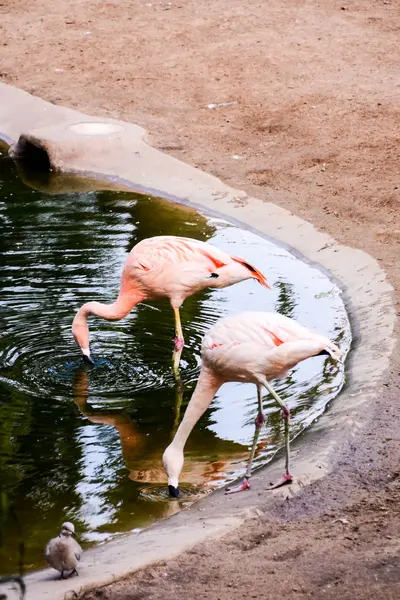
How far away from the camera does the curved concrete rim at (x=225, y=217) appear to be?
188 inches

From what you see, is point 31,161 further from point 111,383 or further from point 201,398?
point 201,398

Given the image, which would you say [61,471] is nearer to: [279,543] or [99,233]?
[279,543]

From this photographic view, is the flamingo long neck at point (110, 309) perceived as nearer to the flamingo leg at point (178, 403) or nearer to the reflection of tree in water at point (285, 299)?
the flamingo leg at point (178, 403)

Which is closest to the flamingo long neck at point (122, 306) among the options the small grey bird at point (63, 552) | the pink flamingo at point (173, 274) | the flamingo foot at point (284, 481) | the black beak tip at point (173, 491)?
the pink flamingo at point (173, 274)

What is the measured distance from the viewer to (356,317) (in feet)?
24.4

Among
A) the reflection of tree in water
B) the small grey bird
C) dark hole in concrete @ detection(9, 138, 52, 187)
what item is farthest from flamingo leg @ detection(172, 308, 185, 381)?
dark hole in concrete @ detection(9, 138, 52, 187)

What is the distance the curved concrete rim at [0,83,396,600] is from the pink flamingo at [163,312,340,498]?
0.29 m

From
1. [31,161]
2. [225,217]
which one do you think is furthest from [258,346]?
[31,161]

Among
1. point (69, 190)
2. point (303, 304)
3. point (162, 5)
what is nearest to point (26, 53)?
point (162, 5)

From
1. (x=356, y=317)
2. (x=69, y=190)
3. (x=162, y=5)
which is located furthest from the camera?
(x=162, y=5)

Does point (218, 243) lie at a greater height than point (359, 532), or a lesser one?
lesser

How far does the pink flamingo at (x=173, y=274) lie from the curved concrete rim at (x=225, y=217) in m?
0.96

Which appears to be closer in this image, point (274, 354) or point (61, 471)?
point (274, 354)

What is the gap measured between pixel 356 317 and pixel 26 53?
8500mm
